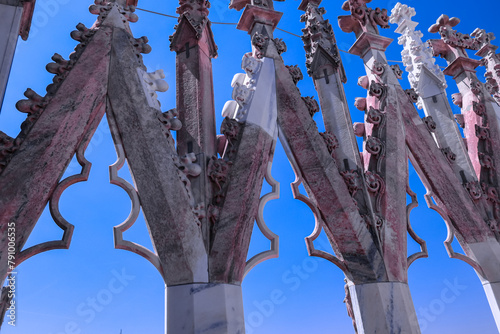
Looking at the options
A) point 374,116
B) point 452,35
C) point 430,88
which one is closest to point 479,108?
point 430,88

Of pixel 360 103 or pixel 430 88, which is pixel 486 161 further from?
pixel 360 103

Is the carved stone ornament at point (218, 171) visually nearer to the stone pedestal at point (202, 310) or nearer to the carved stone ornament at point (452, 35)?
the stone pedestal at point (202, 310)

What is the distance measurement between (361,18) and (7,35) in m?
4.07

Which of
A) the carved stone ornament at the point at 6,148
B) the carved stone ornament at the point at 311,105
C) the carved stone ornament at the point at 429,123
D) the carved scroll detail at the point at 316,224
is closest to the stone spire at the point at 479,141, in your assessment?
the carved stone ornament at the point at 429,123

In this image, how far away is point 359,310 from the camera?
3.25 m

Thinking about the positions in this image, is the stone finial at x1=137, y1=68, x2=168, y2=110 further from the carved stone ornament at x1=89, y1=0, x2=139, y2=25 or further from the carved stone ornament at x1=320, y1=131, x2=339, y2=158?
the carved stone ornament at x1=320, y1=131, x2=339, y2=158

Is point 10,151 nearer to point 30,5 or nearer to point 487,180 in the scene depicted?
point 30,5

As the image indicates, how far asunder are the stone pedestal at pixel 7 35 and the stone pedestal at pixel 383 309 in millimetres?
3267

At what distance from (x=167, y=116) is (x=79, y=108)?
2.14 feet

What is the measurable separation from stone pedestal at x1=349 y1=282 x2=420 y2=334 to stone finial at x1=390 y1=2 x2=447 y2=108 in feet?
11.6

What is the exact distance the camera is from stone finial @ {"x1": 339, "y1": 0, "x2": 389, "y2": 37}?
16.2 feet

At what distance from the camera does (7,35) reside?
2.83 metres

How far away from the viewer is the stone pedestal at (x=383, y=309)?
3123 millimetres

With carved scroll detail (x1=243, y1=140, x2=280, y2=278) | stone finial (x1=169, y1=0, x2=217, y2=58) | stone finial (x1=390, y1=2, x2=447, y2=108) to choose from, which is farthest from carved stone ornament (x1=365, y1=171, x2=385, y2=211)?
stone finial (x1=390, y1=2, x2=447, y2=108)
